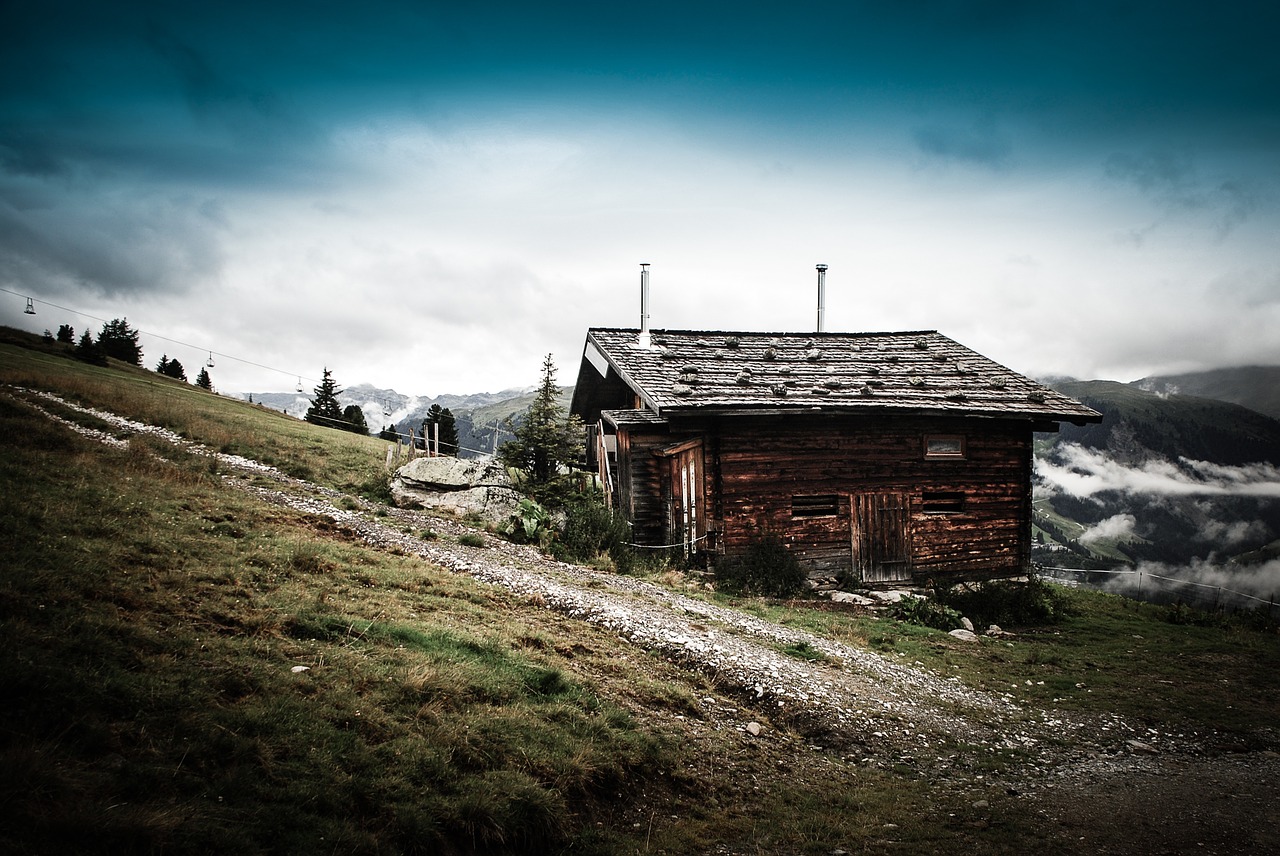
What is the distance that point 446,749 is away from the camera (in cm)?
488

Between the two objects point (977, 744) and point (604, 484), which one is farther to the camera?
A: point (604, 484)

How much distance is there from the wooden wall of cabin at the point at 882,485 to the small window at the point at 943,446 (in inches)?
4.6

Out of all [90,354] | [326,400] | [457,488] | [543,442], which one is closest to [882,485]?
[543,442]

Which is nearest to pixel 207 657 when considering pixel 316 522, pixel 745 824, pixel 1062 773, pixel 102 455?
pixel 745 824

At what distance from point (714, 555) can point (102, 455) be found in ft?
46.3

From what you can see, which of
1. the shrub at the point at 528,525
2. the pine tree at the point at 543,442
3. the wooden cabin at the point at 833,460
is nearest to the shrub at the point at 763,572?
the wooden cabin at the point at 833,460

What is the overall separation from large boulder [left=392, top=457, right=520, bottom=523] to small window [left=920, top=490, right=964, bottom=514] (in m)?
12.4

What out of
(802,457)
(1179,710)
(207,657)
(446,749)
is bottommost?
(1179,710)

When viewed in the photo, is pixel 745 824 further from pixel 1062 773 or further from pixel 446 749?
pixel 1062 773

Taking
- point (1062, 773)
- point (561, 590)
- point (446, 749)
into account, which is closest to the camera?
point (446, 749)

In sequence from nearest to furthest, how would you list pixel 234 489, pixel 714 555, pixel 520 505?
pixel 234 489 < pixel 714 555 < pixel 520 505

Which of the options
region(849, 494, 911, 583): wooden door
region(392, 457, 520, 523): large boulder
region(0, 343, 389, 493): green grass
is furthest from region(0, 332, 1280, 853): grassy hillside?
region(0, 343, 389, 493): green grass

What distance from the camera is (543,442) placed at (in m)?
21.9

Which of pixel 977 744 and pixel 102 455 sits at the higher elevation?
pixel 102 455
